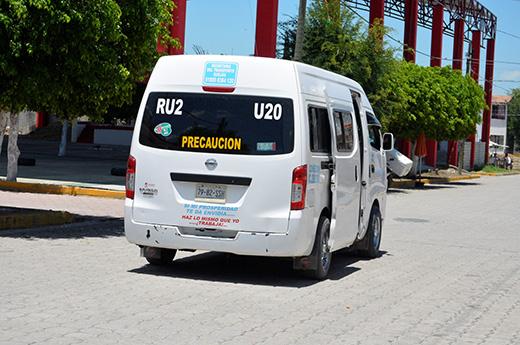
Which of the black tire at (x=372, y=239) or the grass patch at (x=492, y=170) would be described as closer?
the black tire at (x=372, y=239)

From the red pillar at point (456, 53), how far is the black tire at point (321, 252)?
55.5 meters

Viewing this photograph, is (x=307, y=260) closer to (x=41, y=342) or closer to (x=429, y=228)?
(x=41, y=342)

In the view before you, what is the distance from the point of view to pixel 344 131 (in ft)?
39.7

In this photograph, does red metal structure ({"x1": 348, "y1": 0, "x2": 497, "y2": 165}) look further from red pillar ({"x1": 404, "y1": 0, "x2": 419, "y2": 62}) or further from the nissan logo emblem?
the nissan logo emblem

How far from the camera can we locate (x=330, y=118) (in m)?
11.5

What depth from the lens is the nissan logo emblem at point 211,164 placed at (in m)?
10.6

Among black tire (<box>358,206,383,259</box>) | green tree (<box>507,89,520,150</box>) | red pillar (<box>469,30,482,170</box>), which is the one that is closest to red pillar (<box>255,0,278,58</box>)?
black tire (<box>358,206,383,259</box>)

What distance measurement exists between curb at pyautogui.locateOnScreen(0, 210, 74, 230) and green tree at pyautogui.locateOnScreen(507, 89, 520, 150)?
117 metres

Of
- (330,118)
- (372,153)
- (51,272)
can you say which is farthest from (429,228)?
(51,272)

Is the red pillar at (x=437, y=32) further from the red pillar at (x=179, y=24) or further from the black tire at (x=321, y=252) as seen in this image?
the black tire at (x=321, y=252)

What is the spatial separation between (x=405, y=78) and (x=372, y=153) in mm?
25129

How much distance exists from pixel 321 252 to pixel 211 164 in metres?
1.71

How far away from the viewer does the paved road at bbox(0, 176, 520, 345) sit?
26.1 feet

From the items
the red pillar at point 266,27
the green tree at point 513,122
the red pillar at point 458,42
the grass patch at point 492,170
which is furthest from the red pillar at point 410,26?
the green tree at point 513,122
